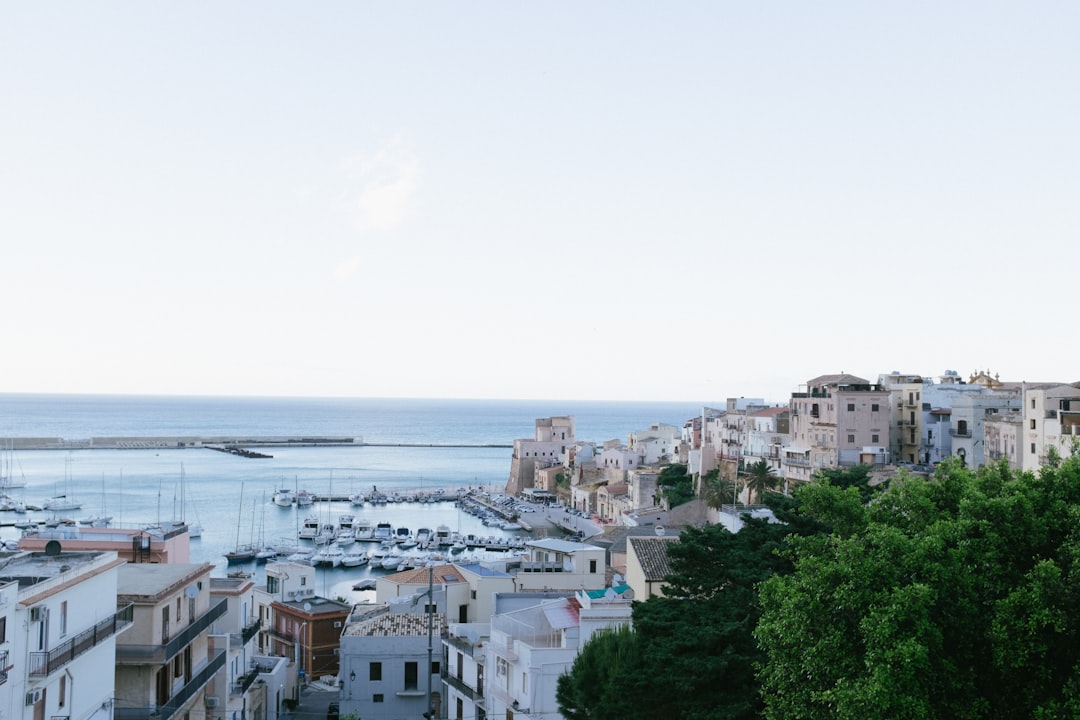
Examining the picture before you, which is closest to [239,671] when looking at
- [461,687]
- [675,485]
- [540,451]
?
[461,687]

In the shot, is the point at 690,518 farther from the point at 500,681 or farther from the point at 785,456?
the point at 500,681

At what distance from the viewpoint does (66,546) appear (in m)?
18.0

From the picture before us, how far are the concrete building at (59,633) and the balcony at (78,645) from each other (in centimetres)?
1

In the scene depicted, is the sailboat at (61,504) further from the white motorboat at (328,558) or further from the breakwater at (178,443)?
the breakwater at (178,443)

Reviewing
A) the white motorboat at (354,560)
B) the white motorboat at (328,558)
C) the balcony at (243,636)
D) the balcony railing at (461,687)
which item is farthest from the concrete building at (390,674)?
the white motorboat at (354,560)

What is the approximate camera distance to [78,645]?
12.3m

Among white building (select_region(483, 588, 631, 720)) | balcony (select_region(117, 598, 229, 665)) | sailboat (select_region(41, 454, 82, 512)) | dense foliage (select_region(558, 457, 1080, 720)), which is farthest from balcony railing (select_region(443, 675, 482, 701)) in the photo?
sailboat (select_region(41, 454, 82, 512))

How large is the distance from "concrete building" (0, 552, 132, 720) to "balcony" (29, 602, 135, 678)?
0.04 ft

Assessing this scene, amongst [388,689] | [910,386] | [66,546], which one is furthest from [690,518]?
[66,546]

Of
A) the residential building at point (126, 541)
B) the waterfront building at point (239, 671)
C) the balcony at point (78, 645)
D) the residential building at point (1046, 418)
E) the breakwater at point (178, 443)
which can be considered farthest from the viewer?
the breakwater at point (178, 443)

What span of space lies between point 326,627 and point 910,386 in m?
31.9

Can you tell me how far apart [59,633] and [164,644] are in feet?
10.4

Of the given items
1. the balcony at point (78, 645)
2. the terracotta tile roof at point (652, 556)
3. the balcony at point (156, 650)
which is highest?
the balcony at point (78, 645)

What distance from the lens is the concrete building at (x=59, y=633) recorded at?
10.9m
